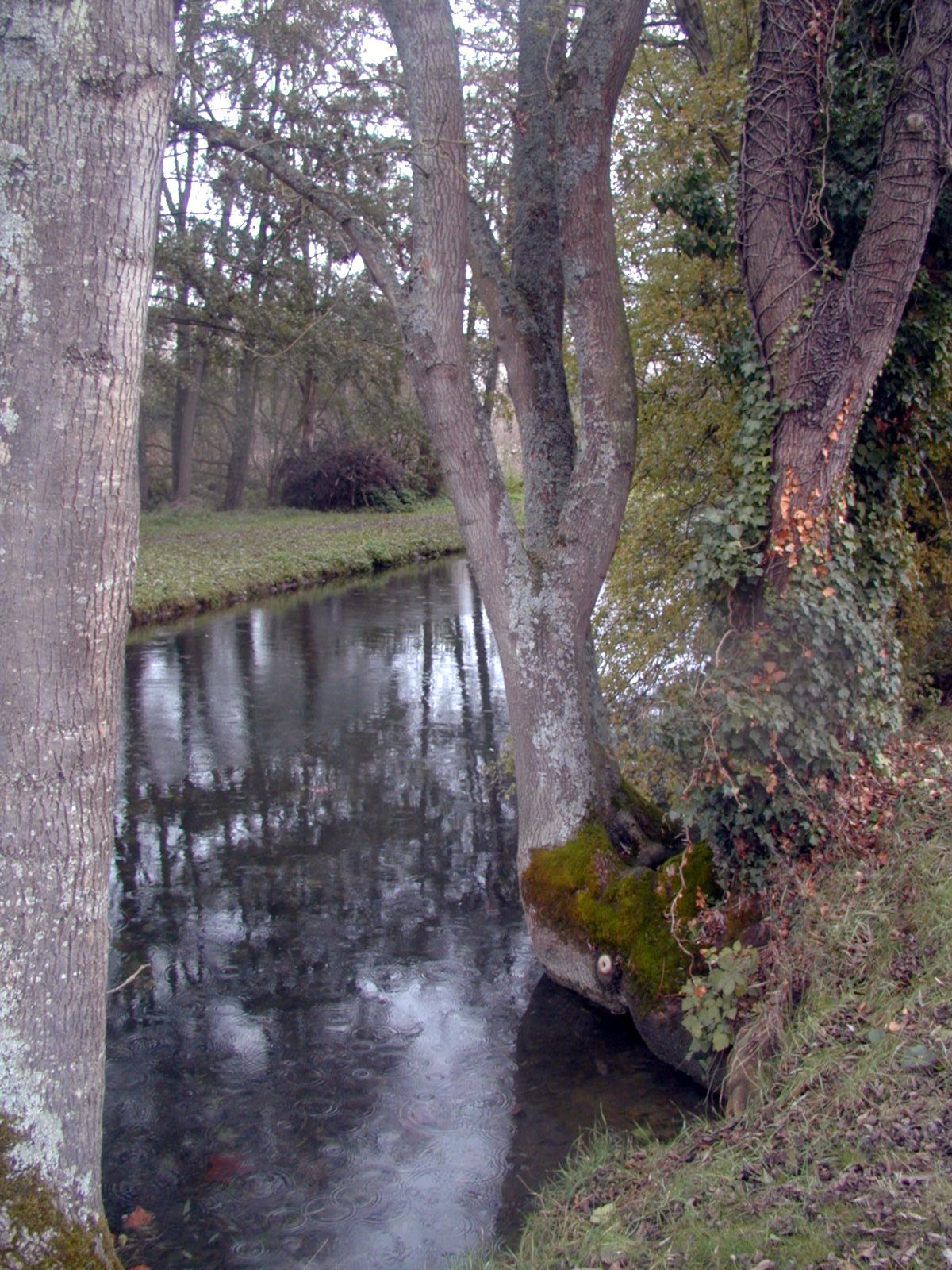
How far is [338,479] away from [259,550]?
1156cm

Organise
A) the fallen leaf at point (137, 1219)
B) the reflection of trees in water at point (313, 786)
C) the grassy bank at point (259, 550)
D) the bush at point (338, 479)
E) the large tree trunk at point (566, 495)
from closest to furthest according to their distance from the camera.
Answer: the fallen leaf at point (137, 1219) < the large tree trunk at point (566, 495) < the reflection of trees in water at point (313, 786) < the grassy bank at point (259, 550) < the bush at point (338, 479)

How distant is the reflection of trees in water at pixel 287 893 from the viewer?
18.4 ft

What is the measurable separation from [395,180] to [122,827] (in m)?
10.8

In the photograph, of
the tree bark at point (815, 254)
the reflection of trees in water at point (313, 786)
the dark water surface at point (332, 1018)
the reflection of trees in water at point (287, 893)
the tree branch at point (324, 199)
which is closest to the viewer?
the dark water surface at point (332, 1018)

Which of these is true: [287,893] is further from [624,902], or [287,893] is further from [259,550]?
[259,550]

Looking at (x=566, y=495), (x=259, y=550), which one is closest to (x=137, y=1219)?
(x=566, y=495)

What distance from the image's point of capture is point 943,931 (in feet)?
14.9

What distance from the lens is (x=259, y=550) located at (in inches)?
1010

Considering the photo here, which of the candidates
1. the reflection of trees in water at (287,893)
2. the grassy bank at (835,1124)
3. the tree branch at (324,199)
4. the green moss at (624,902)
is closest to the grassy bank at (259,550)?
the reflection of trees in water at (287,893)

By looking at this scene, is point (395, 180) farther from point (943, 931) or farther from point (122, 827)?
point (943, 931)

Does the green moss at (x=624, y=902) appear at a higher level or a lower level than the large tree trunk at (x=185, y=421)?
lower

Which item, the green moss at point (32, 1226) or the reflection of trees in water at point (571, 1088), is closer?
the green moss at point (32, 1226)

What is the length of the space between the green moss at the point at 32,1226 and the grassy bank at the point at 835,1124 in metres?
1.57

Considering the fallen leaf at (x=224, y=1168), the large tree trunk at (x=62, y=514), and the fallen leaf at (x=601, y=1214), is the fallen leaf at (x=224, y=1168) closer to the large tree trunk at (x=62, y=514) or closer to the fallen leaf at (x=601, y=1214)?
the large tree trunk at (x=62, y=514)
